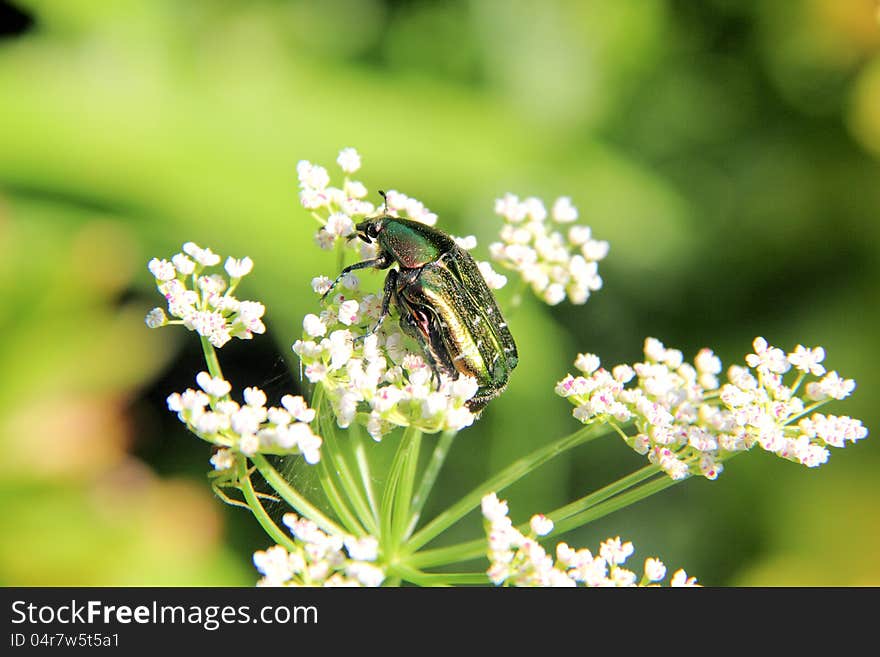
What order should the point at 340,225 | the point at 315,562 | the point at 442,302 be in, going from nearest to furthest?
1. the point at 315,562
2. the point at 442,302
3. the point at 340,225

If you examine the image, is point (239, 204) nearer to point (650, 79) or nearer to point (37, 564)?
point (37, 564)

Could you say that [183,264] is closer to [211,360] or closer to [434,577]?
[211,360]

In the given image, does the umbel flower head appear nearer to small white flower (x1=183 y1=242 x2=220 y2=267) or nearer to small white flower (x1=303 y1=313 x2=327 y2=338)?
small white flower (x1=303 y1=313 x2=327 y2=338)

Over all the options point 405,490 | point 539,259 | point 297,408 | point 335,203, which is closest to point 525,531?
point 405,490

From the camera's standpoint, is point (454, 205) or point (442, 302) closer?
point (442, 302)

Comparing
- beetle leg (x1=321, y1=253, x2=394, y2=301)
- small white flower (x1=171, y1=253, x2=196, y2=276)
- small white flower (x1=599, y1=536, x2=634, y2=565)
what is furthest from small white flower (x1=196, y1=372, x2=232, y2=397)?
small white flower (x1=599, y1=536, x2=634, y2=565)

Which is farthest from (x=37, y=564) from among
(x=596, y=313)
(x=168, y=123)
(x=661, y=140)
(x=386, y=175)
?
(x=661, y=140)
